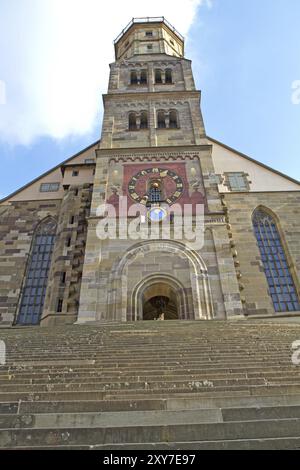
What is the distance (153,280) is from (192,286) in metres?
1.60

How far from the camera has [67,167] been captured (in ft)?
65.9

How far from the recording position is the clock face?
1583 cm

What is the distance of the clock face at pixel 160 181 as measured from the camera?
15.8 meters

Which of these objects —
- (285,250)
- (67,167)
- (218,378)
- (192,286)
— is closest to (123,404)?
(218,378)

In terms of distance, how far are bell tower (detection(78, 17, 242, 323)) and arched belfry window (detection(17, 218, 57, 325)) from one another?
3.53 m

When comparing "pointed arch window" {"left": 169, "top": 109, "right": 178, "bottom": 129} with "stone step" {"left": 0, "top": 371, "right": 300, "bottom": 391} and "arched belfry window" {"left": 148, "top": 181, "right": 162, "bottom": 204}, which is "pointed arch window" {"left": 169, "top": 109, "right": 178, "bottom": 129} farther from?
"stone step" {"left": 0, "top": 371, "right": 300, "bottom": 391}

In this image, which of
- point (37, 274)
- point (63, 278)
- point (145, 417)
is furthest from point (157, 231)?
point (145, 417)

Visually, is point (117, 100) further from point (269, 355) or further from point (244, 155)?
point (269, 355)

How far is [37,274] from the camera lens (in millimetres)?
16203

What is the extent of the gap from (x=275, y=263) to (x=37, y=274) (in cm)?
1153

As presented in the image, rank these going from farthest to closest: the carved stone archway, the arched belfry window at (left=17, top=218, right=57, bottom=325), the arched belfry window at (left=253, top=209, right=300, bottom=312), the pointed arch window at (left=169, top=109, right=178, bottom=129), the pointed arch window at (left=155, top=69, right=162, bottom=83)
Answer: the pointed arch window at (left=155, top=69, right=162, bottom=83)
the pointed arch window at (left=169, top=109, right=178, bottom=129)
the arched belfry window at (left=17, top=218, right=57, bottom=325)
the arched belfry window at (left=253, top=209, right=300, bottom=312)
the carved stone archway

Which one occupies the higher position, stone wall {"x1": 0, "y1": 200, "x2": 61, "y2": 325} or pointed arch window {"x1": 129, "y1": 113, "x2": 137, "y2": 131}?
pointed arch window {"x1": 129, "y1": 113, "x2": 137, "y2": 131}

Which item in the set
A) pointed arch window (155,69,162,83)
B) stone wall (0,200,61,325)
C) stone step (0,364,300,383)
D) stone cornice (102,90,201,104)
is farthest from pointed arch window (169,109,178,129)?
stone step (0,364,300,383)

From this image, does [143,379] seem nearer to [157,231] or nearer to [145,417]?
[145,417]
